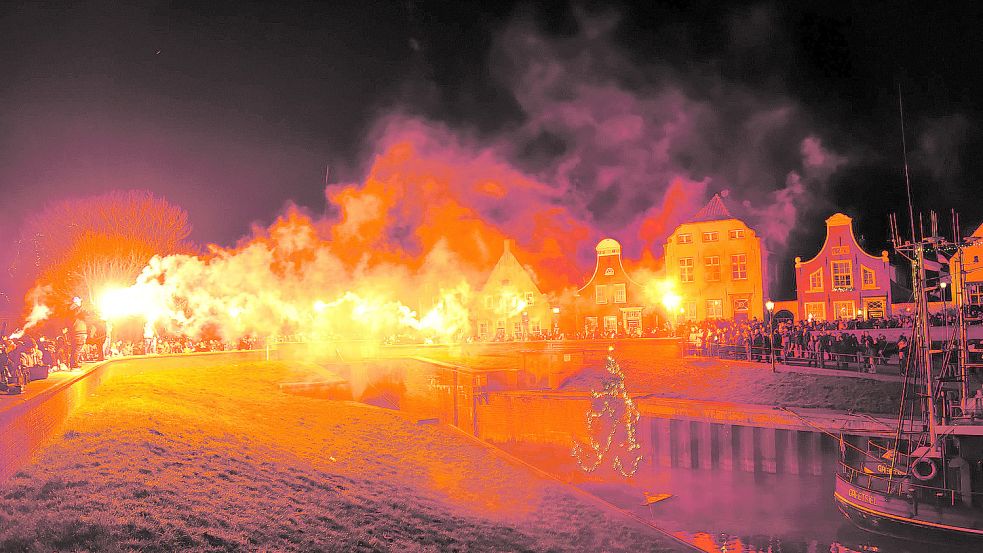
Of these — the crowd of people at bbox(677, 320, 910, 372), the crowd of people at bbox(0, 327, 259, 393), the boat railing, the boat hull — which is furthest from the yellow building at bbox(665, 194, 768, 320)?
the crowd of people at bbox(0, 327, 259, 393)

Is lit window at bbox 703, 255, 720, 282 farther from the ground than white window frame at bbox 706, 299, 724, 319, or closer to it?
farther from the ground

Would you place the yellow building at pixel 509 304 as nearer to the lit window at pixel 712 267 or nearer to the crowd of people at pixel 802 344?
the lit window at pixel 712 267

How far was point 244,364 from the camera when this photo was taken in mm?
44062

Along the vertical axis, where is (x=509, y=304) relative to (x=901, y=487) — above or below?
above

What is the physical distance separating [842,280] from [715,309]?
33.1 ft

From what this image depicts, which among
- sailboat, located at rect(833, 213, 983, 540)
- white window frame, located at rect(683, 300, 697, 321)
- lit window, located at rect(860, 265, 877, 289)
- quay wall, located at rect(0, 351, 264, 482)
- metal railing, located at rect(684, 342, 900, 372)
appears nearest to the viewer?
quay wall, located at rect(0, 351, 264, 482)

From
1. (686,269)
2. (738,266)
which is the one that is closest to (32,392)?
(686,269)

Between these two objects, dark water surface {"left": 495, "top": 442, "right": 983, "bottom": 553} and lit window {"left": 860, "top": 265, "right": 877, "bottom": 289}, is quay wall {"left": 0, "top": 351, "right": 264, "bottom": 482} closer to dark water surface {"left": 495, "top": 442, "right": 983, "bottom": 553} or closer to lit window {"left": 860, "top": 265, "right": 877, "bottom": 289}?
dark water surface {"left": 495, "top": 442, "right": 983, "bottom": 553}

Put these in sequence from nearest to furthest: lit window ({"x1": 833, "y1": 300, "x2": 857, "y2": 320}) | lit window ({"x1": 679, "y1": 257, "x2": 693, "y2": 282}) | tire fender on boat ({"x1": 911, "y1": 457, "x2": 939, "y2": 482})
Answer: tire fender on boat ({"x1": 911, "y1": 457, "x2": 939, "y2": 482}), lit window ({"x1": 833, "y1": 300, "x2": 857, "y2": 320}), lit window ({"x1": 679, "y1": 257, "x2": 693, "y2": 282})

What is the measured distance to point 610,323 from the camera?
62.6 m

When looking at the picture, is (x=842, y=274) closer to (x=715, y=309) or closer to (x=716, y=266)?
(x=716, y=266)

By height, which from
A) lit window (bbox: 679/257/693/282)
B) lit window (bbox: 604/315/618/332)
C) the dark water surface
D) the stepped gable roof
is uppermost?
the stepped gable roof

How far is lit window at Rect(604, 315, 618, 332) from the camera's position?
62125 mm

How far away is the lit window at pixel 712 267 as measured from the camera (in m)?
59.3
